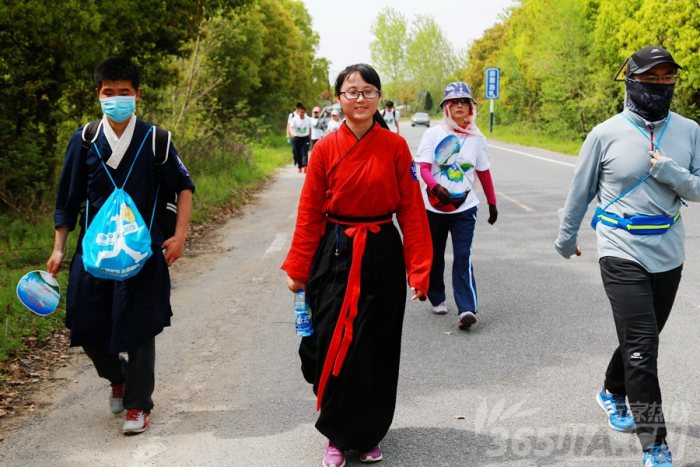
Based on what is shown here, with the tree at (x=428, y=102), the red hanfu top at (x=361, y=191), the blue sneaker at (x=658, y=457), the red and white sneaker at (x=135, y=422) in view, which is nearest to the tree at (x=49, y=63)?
the red and white sneaker at (x=135, y=422)

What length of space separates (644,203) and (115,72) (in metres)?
2.82

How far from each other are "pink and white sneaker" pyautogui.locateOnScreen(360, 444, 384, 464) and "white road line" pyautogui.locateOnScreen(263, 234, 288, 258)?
6244 mm

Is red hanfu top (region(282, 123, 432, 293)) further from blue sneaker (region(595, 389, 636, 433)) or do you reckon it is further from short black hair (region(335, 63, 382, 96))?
blue sneaker (region(595, 389, 636, 433))

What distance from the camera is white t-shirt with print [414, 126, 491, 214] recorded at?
6711 millimetres

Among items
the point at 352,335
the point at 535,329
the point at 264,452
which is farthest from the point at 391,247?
the point at 535,329

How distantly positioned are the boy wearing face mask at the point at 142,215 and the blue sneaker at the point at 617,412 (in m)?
2.48

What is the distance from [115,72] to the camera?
453cm

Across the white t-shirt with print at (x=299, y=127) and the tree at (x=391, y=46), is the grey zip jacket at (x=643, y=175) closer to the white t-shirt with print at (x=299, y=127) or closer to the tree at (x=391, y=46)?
the white t-shirt with print at (x=299, y=127)

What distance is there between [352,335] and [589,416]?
1504 mm

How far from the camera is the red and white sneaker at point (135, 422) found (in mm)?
4602

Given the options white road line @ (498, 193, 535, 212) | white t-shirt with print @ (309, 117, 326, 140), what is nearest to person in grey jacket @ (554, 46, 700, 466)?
white road line @ (498, 193, 535, 212)

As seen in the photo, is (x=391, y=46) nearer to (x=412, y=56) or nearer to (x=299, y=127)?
(x=412, y=56)

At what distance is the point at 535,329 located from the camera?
21.5 ft

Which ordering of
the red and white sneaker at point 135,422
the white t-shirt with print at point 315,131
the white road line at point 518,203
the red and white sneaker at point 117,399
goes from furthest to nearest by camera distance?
the white t-shirt with print at point 315,131 → the white road line at point 518,203 → the red and white sneaker at point 117,399 → the red and white sneaker at point 135,422
